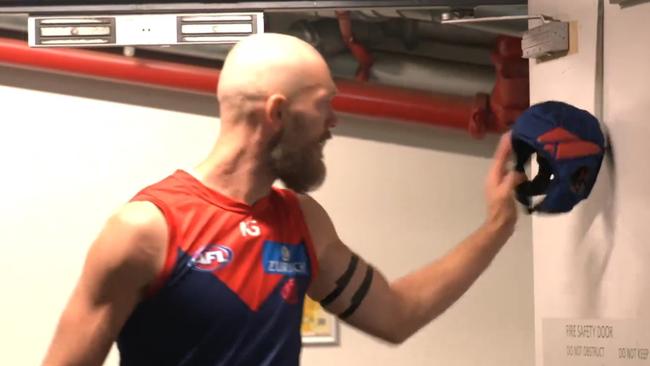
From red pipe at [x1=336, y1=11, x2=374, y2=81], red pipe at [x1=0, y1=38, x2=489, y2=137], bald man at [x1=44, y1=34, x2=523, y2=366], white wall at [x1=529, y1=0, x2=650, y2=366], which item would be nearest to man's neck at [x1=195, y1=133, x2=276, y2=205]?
bald man at [x1=44, y1=34, x2=523, y2=366]

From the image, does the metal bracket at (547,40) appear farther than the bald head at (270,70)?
Yes

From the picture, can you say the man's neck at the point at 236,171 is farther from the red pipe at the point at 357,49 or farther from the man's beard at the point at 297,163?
the red pipe at the point at 357,49

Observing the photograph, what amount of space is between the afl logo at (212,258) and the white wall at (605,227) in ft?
2.29

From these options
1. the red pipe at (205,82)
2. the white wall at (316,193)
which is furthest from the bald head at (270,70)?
the white wall at (316,193)

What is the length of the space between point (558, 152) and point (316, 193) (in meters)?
1.83

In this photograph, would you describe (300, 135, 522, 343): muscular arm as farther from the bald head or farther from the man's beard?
the bald head

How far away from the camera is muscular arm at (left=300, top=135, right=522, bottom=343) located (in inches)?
69.7

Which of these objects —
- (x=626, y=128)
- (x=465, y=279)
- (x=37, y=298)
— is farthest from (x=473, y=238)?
(x=37, y=298)

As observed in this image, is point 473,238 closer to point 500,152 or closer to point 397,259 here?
point 500,152

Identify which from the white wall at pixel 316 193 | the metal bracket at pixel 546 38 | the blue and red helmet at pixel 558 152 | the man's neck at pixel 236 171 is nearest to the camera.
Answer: the man's neck at pixel 236 171

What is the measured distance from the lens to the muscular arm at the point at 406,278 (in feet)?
5.81

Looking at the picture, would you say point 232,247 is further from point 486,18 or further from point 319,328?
point 319,328

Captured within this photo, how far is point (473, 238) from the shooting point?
1844 millimetres

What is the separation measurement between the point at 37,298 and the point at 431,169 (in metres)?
1.34
